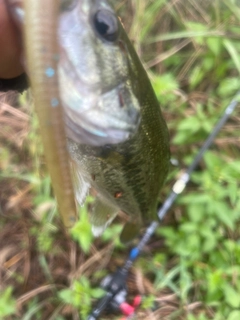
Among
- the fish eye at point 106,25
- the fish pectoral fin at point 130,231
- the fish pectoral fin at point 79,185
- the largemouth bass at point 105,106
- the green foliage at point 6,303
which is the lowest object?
the green foliage at point 6,303

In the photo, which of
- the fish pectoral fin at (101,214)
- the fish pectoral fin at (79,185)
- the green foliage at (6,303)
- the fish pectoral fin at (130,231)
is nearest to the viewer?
the fish pectoral fin at (79,185)

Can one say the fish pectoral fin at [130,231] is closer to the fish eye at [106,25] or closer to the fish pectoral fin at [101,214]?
the fish pectoral fin at [101,214]

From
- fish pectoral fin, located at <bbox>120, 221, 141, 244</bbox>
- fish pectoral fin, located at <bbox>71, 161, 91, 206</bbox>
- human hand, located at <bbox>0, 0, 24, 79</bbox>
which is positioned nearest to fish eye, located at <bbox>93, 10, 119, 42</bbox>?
human hand, located at <bbox>0, 0, 24, 79</bbox>

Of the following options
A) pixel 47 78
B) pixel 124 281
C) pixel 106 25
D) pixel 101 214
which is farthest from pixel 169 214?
pixel 47 78

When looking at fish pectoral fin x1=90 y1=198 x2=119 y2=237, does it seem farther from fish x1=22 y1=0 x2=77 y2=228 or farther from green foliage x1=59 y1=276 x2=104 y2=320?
fish x1=22 y1=0 x2=77 y2=228

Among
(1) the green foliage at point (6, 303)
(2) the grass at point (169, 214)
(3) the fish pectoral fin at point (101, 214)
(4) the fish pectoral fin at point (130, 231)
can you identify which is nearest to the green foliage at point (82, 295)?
(2) the grass at point (169, 214)
